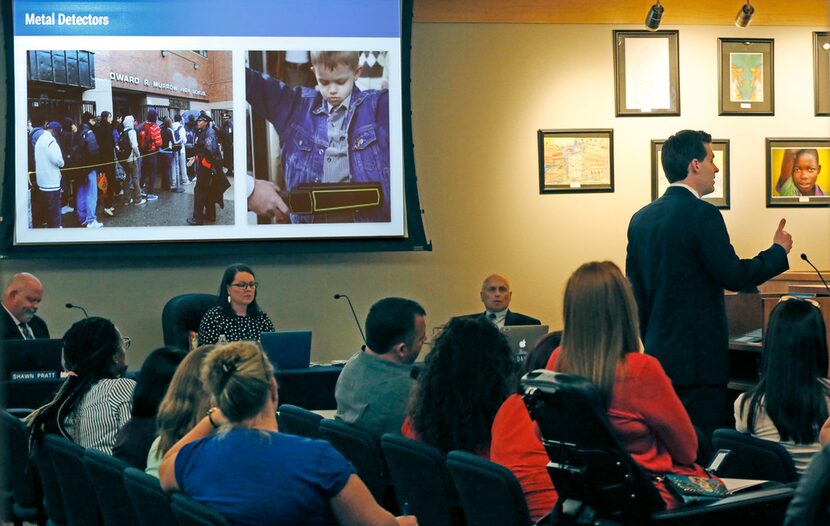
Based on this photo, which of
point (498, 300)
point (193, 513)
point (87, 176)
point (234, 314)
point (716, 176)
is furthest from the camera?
point (716, 176)

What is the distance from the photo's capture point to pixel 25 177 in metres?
6.76

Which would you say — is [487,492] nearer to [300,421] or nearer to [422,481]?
[422,481]

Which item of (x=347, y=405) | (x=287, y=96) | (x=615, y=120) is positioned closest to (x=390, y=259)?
(x=287, y=96)

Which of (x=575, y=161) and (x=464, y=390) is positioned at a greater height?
(x=575, y=161)

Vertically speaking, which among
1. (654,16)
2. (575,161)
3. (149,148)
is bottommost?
(575,161)

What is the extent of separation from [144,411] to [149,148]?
400 cm

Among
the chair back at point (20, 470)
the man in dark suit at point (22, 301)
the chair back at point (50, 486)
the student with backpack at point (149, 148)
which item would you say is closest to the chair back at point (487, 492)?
the chair back at point (50, 486)

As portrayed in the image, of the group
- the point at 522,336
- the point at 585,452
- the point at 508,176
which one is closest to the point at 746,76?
the point at 508,176

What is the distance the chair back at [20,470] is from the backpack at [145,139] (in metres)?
3.21

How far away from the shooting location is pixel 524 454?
2.66m

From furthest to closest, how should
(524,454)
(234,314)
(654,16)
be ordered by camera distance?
(654,16), (234,314), (524,454)

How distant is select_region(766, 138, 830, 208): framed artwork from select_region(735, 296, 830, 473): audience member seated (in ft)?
15.9

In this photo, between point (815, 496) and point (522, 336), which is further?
point (522, 336)

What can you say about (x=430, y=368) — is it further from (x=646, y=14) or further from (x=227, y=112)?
(x=646, y=14)
